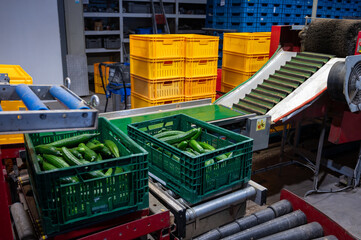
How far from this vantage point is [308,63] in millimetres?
4316

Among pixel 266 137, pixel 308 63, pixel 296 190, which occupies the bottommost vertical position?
pixel 296 190

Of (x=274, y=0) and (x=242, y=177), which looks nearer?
(x=242, y=177)

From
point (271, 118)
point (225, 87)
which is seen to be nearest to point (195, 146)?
point (271, 118)

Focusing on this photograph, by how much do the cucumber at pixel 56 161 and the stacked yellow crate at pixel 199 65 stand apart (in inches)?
135

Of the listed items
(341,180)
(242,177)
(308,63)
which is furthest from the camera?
(341,180)

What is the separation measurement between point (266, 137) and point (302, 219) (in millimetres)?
1165

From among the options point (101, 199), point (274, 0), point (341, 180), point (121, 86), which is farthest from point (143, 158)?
point (274, 0)

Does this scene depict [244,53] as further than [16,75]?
Yes

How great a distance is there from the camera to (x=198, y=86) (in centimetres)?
525

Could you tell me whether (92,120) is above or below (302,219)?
above

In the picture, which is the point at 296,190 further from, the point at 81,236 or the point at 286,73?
the point at 81,236

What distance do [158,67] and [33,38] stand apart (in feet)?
13.2

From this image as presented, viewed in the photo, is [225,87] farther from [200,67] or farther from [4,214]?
[4,214]

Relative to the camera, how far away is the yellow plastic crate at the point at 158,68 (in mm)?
4773
